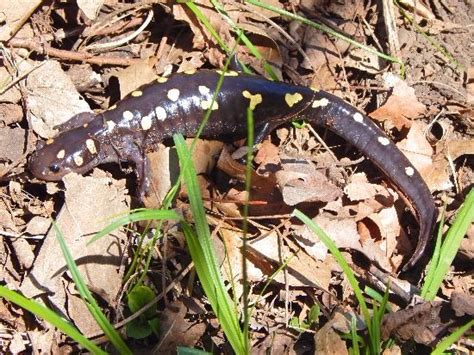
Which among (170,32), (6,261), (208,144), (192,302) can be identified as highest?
(170,32)

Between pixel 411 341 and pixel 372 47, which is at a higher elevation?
pixel 372 47

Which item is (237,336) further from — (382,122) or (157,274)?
(382,122)

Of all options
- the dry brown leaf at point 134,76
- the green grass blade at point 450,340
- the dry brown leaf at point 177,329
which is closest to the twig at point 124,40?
the dry brown leaf at point 134,76

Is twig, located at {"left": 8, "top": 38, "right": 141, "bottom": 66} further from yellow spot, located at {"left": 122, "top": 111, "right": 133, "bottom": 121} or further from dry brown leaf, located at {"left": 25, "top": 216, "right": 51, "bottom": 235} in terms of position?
dry brown leaf, located at {"left": 25, "top": 216, "right": 51, "bottom": 235}

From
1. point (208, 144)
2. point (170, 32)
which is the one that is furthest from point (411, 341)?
point (170, 32)

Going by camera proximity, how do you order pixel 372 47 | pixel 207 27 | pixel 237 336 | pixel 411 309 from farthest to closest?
pixel 372 47 → pixel 207 27 → pixel 411 309 → pixel 237 336

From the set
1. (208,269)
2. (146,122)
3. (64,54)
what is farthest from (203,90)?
(208,269)

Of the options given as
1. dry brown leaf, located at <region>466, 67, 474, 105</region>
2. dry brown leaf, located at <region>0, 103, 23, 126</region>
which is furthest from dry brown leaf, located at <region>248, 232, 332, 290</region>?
dry brown leaf, located at <region>466, 67, 474, 105</region>

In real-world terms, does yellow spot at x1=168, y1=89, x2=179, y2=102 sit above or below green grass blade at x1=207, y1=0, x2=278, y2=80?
below
